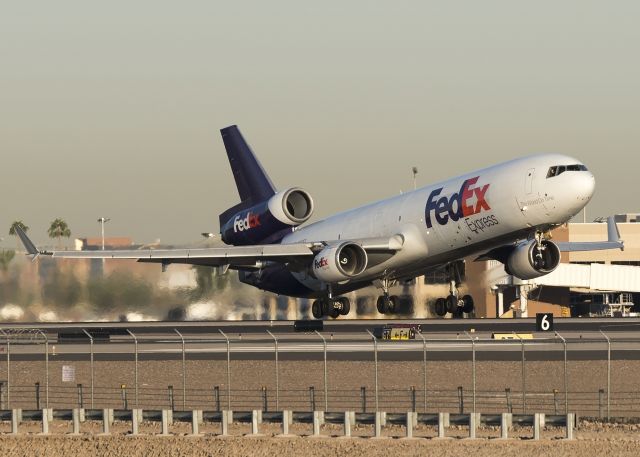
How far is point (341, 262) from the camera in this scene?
2569 inches

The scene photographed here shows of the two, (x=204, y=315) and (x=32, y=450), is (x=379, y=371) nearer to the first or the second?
(x=32, y=450)

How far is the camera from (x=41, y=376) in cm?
6494

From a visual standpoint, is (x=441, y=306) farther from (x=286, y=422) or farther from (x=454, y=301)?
(x=286, y=422)

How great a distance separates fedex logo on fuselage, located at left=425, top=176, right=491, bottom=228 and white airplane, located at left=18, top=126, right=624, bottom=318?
0.05 meters

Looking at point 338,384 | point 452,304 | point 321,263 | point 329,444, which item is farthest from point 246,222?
point 329,444

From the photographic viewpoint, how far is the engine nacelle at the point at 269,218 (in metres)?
72.6

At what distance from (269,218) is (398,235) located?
1182cm

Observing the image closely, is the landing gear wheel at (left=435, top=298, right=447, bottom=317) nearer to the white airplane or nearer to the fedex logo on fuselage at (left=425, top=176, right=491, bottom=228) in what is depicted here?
the white airplane

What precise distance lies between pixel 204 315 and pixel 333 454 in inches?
1632

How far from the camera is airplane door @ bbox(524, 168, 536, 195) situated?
57.1m

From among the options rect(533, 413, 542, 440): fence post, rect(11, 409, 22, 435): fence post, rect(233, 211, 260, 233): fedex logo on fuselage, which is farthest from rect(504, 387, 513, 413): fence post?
rect(233, 211, 260, 233): fedex logo on fuselage

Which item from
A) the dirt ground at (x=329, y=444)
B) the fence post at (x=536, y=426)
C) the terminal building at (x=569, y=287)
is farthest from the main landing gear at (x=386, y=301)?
the terminal building at (x=569, y=287)

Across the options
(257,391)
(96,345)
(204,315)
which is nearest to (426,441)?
(257,391)

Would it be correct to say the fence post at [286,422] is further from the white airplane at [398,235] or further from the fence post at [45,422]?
the white airplane at [398,235]
